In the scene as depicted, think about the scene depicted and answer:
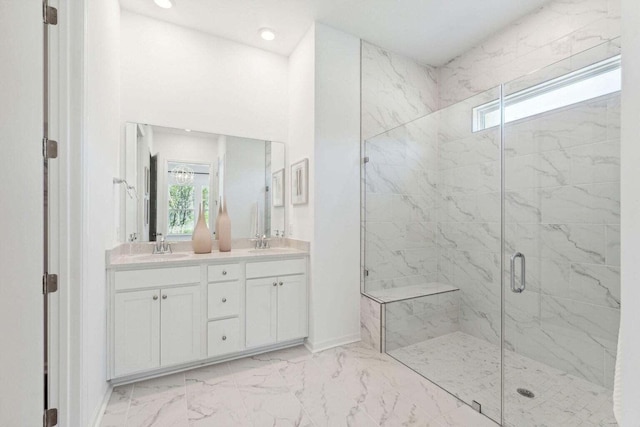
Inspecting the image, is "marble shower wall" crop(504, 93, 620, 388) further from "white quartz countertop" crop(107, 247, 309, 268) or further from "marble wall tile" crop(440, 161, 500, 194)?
"white quartz countertop" crop(107, 247, 309, 268)

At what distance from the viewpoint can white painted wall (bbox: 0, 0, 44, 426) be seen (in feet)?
2.65

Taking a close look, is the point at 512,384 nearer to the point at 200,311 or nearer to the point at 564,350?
the point at 564,350

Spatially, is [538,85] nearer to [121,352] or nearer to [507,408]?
[507,408]

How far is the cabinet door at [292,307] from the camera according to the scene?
2.52m

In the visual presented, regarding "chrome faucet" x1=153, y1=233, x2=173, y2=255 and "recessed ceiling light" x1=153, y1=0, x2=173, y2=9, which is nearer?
"recessed ceiling light" x1=153, y1=0, x2=173, y2=9

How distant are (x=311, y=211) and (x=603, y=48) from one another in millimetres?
2498

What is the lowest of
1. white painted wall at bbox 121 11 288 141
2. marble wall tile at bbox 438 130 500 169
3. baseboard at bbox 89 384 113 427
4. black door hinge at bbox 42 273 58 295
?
baseboard at bbox 89 384 113 427

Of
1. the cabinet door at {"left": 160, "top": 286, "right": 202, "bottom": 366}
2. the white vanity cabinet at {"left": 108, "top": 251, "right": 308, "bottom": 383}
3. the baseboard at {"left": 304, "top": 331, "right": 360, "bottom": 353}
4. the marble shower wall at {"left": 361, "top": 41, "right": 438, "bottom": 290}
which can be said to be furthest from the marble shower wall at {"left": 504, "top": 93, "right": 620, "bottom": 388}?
the cabinet door at {"left": 160, "top": 286, "right": 202, "bottom": 366}

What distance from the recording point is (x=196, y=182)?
108 inches

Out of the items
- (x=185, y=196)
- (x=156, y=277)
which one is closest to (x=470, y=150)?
(x=185, y=196)

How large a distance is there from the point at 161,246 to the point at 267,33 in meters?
2.25

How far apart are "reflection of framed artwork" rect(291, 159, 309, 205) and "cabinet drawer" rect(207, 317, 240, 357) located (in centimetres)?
122

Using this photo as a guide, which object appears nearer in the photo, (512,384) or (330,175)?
(512,384)

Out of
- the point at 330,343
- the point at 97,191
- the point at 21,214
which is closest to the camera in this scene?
the point at 21,214
